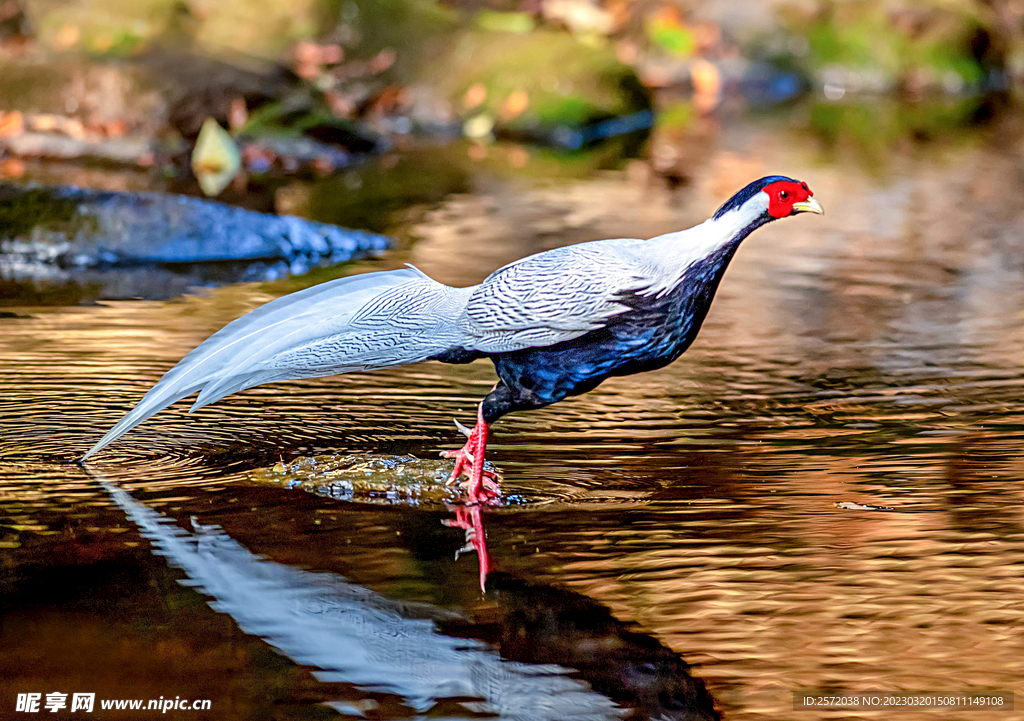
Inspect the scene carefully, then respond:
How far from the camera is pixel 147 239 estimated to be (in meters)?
7.98

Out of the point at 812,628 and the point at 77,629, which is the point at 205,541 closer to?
the point at 77,629

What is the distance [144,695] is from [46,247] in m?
5.43

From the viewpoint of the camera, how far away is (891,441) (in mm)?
4727

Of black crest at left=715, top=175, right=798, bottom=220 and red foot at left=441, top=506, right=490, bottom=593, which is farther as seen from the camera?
black crest at left=715, top=175, right=798, bottom=220

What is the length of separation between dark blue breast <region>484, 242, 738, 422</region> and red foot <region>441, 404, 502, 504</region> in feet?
0.43

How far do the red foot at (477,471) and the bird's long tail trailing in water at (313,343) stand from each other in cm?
29

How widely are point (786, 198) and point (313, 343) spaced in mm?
1373

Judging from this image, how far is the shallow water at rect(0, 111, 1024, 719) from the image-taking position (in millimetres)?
3066

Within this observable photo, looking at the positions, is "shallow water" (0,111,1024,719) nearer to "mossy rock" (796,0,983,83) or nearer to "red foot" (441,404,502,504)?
"red foot" (441,404,502,504)

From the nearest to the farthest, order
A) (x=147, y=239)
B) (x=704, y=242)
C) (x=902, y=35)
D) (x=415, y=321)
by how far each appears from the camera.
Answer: (x=704, y=242)
(x=415, y=321)
(x=147, y=239)
(x=902, y=35)

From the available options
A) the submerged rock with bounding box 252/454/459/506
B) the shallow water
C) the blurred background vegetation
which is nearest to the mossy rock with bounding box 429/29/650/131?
the blurred background vegetation

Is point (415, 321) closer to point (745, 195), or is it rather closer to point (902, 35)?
point (745, 195)

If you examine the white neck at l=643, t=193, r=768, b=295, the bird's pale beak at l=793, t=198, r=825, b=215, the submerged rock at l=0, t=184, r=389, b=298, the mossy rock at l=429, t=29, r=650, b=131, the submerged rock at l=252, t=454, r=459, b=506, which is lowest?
the submerged rock at l=252, t=454, r=459, b=506
